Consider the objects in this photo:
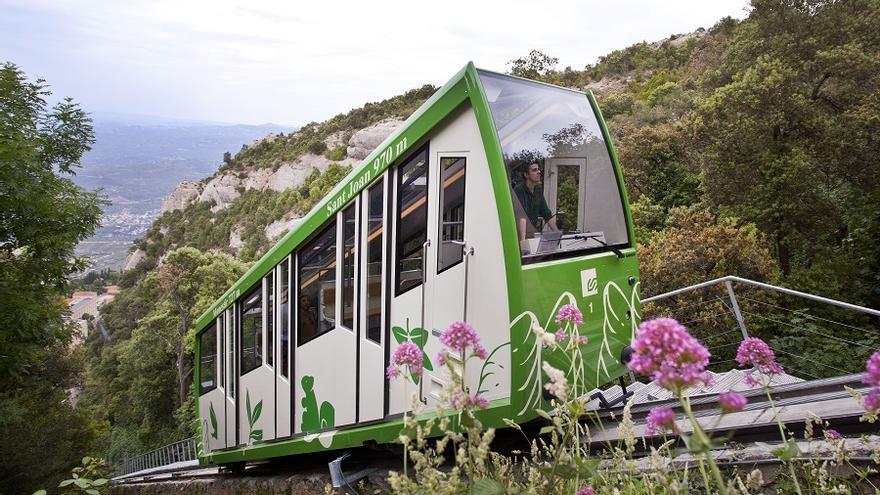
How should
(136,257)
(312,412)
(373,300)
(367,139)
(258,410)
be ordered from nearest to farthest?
(373,300) < (312,412) < (258,410) < (367,139) < (136,257)

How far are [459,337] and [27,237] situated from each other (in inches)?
422

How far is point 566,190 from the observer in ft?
16.5

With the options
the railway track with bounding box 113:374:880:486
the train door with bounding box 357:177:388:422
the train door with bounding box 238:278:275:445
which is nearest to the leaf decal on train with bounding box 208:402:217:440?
the train door with bounding box 238:278:275:445

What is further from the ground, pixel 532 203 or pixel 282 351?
pixel 532 203

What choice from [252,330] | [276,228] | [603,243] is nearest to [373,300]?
[603,243]

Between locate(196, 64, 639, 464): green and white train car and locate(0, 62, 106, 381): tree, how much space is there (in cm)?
551

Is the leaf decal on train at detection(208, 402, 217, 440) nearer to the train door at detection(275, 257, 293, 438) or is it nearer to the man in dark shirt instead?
the train door at detection(275, 257, 293, 438)

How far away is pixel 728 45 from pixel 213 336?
18.5m

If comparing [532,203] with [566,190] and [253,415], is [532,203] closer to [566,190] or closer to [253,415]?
[566,190]

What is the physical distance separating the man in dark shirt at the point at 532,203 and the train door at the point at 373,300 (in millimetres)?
1172

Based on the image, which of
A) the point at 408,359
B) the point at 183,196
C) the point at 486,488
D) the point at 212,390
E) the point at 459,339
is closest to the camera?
the point at 486,488

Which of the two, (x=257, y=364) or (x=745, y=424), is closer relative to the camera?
(x=745, y=424)

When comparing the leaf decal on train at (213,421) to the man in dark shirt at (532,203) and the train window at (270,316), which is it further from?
the man in dark shirt at (532,203)

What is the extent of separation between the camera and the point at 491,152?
13.4 feet
